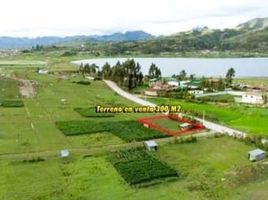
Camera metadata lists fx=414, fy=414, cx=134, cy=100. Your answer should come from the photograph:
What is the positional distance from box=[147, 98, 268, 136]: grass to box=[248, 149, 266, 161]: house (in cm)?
867

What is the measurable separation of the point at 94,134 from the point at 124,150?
7.28 m

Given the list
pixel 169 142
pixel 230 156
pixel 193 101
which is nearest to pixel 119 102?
pixel 193 101

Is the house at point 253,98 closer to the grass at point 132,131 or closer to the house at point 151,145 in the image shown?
the grass at point 132,131

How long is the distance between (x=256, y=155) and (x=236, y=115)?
21636 millimetres

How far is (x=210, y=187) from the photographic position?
2822 cm

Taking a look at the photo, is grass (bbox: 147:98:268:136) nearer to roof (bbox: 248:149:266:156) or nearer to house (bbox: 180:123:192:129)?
house (bbox: 180:123:192:129)

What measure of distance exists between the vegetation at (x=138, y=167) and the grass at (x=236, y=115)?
15.2 m

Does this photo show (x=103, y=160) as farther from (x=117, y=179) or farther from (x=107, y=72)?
(x=107, y=72)

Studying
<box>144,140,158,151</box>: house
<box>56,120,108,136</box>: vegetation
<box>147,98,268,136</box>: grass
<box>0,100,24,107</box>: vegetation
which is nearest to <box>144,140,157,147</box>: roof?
<box>144,140,158,151</box>: house

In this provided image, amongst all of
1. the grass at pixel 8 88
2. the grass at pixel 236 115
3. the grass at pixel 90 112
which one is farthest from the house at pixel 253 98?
the grass at pixel 8 88

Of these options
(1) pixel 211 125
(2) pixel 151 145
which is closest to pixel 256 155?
(2) pixel 151 145

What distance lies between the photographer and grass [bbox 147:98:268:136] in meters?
47.2

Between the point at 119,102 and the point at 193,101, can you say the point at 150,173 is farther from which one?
the point at 193,101

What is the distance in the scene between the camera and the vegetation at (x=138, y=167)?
97.1 ft
